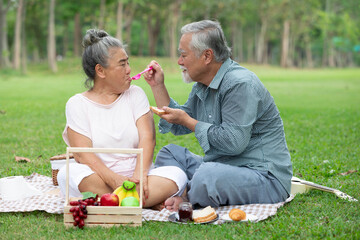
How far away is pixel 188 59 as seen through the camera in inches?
173

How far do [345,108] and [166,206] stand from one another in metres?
10.4

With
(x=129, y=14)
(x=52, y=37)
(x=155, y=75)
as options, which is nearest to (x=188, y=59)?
(x=155, y=75)

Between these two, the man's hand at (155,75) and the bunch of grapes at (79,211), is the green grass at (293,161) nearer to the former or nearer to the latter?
the bunch of grapes at (79,211)

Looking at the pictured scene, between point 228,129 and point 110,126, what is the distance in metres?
1.15

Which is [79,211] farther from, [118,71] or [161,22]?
[161,22]

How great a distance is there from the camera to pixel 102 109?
4.61 m

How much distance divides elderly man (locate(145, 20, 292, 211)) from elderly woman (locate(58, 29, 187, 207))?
0.26 meters

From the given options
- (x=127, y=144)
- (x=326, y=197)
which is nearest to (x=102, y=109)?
(x=127, y=144)

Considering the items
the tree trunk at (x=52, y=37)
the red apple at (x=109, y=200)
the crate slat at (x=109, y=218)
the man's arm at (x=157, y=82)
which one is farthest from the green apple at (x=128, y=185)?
the tree trunk at (x=52, y=37)

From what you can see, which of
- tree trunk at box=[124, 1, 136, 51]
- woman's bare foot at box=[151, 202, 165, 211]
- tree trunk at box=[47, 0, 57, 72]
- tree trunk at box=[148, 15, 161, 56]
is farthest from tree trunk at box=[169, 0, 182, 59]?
woman's bare foot at box=[151, 202, 165, 211]

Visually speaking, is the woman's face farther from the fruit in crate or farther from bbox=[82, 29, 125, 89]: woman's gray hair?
the fruit in crate

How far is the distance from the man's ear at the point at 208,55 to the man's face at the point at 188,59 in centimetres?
6

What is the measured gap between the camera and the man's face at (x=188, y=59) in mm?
4371

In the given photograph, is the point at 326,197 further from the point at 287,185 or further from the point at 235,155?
the point at 235,155
